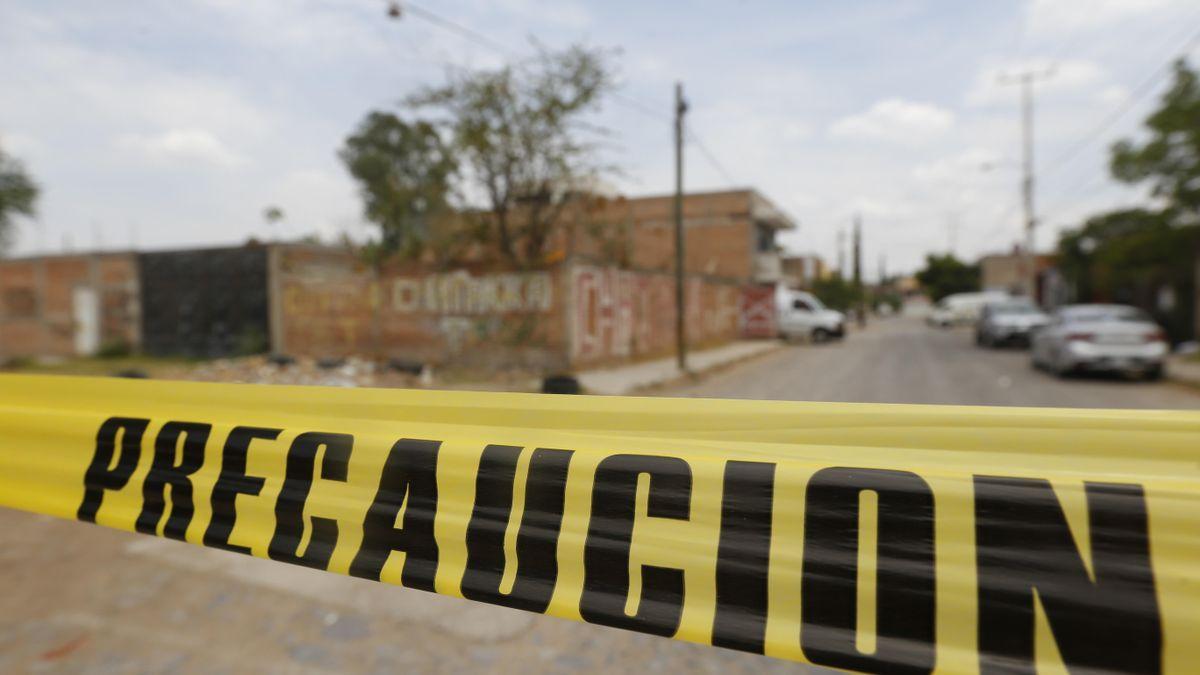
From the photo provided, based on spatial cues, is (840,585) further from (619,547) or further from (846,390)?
(846,390)

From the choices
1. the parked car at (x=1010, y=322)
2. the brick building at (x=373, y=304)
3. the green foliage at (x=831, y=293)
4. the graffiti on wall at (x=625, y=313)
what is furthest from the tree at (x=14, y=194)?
the green foliage at (x=831, y=293)

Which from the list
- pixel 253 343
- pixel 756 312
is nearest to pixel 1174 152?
pixel 756 312

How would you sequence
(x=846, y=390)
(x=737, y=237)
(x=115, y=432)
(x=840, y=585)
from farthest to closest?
(x=737, y=237)
(x=846, y=390)
(x=115, y=432)
(x=840, y=585)

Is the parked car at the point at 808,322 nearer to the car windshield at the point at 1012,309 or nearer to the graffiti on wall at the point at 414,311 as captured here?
the car windshield at the point at 1012,309

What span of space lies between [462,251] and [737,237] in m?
23.1

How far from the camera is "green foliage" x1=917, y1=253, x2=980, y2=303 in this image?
79.0 meters

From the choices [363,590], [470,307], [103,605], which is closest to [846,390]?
[470,307]

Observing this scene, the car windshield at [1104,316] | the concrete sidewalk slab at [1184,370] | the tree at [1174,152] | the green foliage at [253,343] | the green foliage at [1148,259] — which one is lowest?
the concrete sidewalk slab at [1184,370]

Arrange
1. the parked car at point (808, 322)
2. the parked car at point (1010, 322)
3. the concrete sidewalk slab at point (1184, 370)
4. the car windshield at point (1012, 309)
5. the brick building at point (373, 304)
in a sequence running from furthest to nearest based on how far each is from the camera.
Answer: the parked car at point (808, 322) → the car windshield at point (1012, 309) → the parked car at point (1010, 322) → the brick building at point (373, 304) → the concrete sidewalk slab at point (1184, 370)

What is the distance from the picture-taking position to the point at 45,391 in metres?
3.18

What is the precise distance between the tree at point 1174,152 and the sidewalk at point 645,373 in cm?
1110

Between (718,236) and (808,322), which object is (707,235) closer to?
(718,236)

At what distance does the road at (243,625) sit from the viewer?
10.3ft

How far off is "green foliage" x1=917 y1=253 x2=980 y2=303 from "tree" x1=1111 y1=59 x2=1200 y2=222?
212 feet
